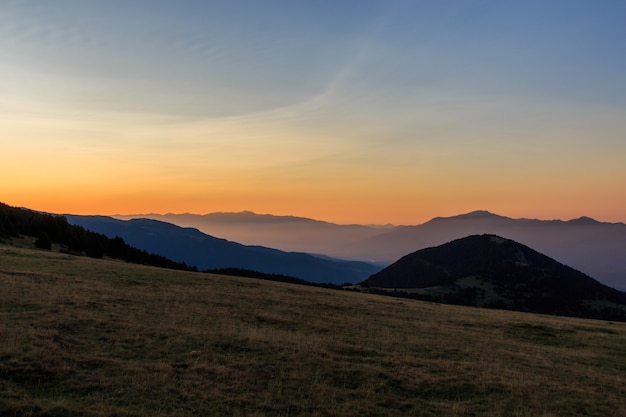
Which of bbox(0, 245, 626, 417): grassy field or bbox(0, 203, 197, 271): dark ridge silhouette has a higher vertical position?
bbox(0, 203, 197, 271): dark ridge silhouette

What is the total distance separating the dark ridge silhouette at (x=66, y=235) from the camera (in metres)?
80.2

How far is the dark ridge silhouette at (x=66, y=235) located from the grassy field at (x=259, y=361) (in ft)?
144

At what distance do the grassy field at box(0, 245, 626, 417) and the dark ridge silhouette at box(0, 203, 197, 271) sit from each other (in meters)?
43.8

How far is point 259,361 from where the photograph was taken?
21906 millimetres

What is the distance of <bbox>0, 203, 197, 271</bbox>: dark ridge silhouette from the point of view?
263 ft

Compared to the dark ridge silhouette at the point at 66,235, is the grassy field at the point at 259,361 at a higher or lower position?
lower

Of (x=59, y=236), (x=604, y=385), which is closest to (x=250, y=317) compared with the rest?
(x=604, y=385)

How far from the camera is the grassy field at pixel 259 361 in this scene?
16.8 meters

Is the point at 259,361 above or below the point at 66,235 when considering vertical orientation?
below

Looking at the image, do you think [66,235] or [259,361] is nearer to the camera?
[259,361]

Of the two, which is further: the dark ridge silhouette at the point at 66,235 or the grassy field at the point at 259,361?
the dark ridge silhouette at the point at 66,235

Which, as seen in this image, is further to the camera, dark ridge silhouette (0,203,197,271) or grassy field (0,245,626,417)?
dark ridge silhouette (0,203,197,271)

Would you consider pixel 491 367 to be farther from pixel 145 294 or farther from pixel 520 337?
pixel 145 294

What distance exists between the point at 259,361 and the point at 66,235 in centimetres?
7735
